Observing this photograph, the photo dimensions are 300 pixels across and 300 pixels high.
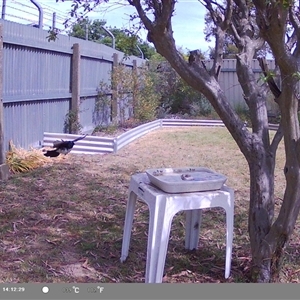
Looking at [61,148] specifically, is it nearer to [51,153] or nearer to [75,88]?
[51,153]

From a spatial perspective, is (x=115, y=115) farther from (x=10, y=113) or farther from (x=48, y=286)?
(x=48, y=286)

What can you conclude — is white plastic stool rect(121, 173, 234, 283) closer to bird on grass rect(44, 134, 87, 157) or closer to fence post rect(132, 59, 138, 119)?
bird on grass rect(44, 134, 87, 157)

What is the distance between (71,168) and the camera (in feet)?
26.1

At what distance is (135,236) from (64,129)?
5944 mm

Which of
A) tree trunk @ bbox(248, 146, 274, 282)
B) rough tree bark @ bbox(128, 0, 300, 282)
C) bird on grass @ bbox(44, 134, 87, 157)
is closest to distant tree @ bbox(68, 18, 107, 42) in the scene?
rough tree bark @ bbox(128, 0, 300, 282)

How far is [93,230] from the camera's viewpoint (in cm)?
507

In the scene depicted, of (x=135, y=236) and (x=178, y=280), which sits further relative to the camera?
(x=135, y=236)

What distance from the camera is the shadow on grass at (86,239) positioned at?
4004 mm

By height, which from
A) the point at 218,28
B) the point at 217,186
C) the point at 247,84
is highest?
the point at 218,28

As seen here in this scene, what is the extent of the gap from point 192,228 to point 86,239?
976 mm

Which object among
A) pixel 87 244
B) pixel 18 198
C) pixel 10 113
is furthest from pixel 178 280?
pixel 10 113

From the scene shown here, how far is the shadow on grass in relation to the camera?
13.1ft

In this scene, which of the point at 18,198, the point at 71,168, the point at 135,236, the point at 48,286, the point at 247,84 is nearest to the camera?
the point at 48,286

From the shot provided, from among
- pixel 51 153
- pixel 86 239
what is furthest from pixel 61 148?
pixel 86 239
